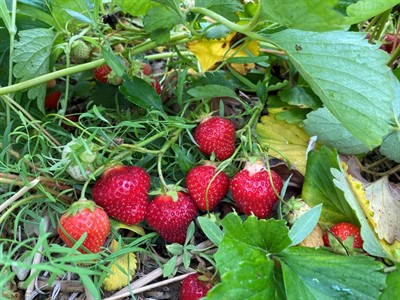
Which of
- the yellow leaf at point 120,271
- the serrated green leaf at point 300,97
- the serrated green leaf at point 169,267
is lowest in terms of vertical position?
the yellow leaf at point 120,271

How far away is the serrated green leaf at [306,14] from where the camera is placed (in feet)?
2.33

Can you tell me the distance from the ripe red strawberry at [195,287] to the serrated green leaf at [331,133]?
1.19 feet

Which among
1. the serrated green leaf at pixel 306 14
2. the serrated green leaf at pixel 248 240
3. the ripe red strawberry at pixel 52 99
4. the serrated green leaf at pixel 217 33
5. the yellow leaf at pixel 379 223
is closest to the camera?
the serrated green leaf at pixel 306 14

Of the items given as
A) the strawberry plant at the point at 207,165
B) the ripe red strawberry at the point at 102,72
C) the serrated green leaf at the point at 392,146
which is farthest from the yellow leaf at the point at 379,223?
the ripe red strawberry at the point at 102,72

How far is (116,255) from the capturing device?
36.2 inches

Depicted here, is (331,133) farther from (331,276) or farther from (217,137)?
(331,276)

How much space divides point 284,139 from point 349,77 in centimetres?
25

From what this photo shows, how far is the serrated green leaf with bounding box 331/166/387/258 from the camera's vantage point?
910 millimetres

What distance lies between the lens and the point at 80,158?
96cm

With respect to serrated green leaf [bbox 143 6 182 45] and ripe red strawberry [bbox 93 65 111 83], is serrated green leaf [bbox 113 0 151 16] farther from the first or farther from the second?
ripe red strawberry [bbox 93 65 111 83]

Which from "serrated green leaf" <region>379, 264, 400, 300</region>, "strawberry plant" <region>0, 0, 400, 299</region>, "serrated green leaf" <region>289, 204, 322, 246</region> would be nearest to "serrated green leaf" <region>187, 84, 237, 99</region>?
"strawberry plant" <region>0, 0, 400, 299</region>

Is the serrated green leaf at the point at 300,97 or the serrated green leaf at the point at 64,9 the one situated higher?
the serrated green leaf at the point at 64,9

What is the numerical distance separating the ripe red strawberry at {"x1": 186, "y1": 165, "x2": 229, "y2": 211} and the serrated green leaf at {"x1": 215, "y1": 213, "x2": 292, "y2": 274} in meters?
0.14

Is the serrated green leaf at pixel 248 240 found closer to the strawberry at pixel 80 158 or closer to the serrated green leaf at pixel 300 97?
the strawberry at pixel 80 158
